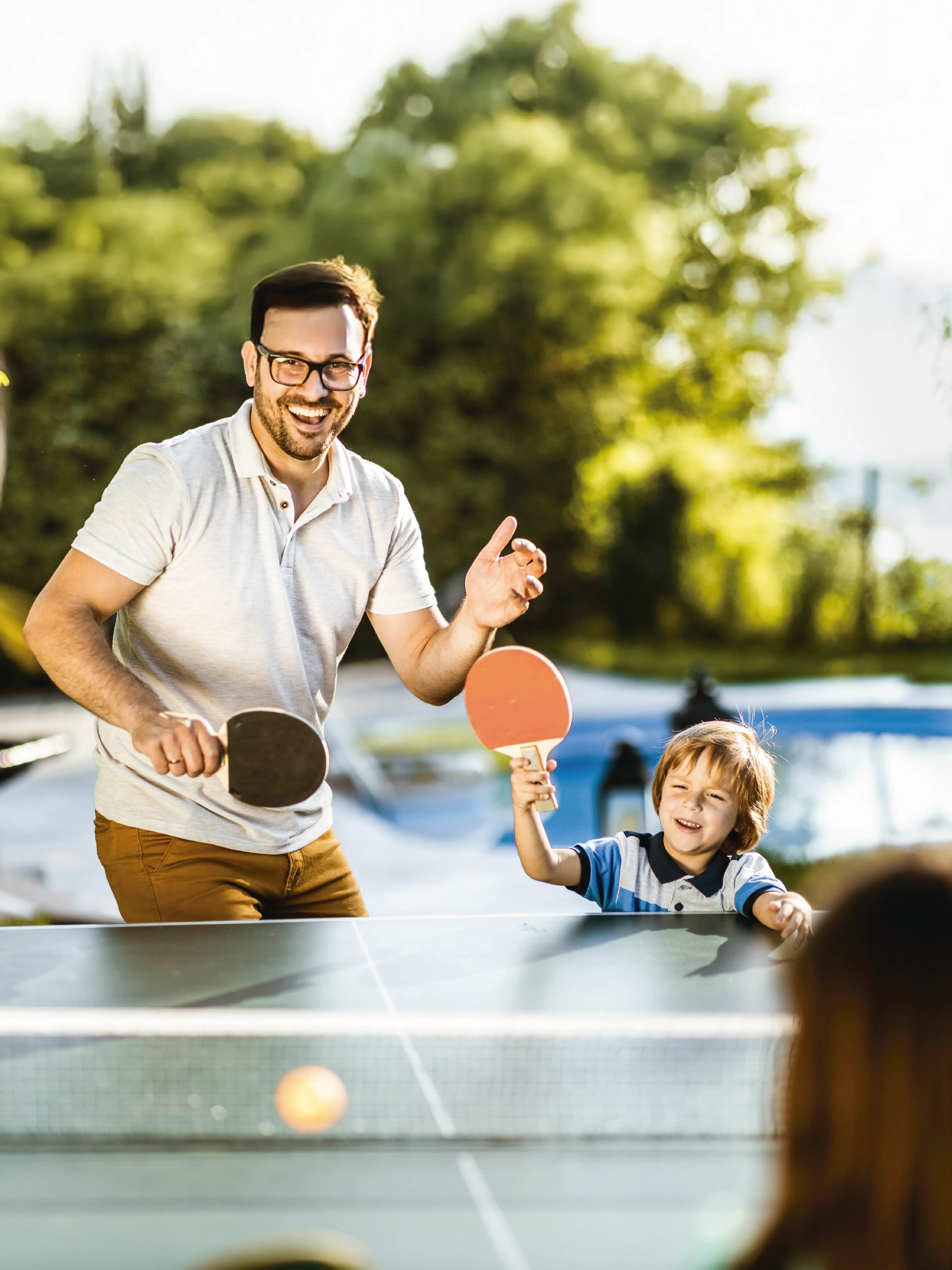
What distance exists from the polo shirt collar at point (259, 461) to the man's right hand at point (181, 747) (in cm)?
60

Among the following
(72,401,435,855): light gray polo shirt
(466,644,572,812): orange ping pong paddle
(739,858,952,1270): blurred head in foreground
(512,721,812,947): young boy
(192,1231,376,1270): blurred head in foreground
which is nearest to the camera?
(739,858,952,1270): blurred head in foreground

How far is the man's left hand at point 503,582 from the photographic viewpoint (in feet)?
8.29

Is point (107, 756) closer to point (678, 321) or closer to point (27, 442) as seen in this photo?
point (27, 442)

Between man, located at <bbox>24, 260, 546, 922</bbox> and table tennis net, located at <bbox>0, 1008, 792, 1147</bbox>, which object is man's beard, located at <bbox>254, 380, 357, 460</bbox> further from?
table tennis net, located at <bbox>0, 1008, 792, 1147</bbox>

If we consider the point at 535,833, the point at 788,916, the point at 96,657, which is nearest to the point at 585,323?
the point at 535,833

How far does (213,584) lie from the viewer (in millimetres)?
2410

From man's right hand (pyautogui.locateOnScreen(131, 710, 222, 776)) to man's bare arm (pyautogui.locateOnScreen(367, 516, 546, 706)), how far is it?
58 centimetres

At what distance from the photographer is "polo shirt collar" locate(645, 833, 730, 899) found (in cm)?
249

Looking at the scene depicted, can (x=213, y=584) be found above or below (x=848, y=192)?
below

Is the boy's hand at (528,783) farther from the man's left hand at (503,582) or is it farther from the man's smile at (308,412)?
the man's smile at (308,412)

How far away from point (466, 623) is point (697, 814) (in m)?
0.60

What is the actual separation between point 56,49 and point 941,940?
47.4 feet

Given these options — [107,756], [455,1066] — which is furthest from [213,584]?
[455,1066]

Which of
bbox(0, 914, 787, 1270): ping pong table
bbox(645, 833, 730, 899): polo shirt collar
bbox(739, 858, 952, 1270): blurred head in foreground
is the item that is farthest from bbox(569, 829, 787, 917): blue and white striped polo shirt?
bbox(739, 858, 952, 1270): blurred head in foreground
